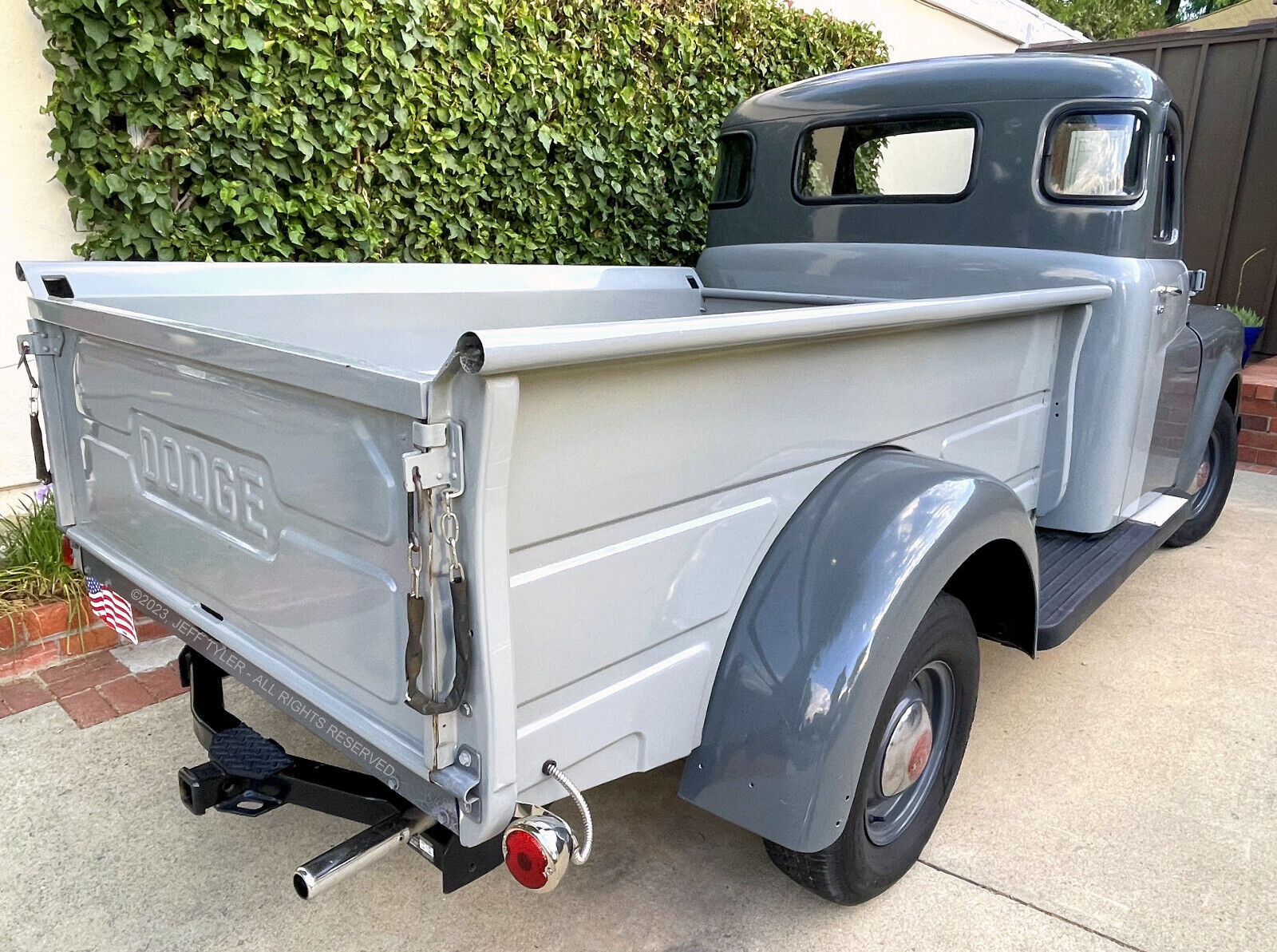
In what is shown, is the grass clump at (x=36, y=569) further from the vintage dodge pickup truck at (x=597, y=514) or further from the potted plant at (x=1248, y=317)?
the potted plant at (x=1248, y=317)

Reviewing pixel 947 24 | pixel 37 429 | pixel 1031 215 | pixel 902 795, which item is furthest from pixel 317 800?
pixel 947 24

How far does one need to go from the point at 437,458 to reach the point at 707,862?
1.52 meters

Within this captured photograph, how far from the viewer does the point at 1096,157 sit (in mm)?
3014

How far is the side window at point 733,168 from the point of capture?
3.78 meters

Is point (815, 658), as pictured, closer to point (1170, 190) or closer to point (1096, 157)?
point (1096, 157)

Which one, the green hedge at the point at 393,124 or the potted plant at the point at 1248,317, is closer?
the green hedge at the point at 393,124

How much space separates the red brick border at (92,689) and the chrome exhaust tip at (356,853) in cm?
179

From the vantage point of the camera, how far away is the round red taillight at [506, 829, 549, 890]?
1348 mm

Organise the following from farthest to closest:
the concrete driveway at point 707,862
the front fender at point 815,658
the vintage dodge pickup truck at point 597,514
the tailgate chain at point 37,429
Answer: the tailgate chain at point 37,429 < the concrete driveway at point 707,862 < the front fender at point 815,658 < the vintage dodge pickup truck at point 597,514

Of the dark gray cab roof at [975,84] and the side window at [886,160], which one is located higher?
the dark gray cab roof at [975,84]

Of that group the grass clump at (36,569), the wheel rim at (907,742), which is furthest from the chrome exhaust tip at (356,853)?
the grass clump at (36,569)

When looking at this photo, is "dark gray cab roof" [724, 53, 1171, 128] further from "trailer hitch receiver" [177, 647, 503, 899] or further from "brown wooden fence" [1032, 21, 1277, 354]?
"brown wooden fence" [1032, 21, 1277, 354]

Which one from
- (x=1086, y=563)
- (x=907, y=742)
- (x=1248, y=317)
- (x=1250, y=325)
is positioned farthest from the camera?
(x=1248, y=317)

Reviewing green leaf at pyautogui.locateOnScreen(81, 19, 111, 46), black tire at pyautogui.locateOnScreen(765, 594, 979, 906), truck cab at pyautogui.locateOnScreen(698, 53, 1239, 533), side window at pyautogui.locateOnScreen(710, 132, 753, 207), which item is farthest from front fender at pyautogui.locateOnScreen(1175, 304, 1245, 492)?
green leaf at pyautogui.locateOnScreen(81, 19, 111, 46)
